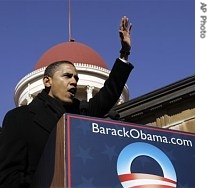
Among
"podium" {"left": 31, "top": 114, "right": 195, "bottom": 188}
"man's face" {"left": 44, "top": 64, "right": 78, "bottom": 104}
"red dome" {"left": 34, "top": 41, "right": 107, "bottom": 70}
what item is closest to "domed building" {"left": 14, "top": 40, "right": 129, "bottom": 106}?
"red dome" {"left": 34, "top": 41, "right": 107, "bottom": 70}

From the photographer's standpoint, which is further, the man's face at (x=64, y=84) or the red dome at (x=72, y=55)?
the red dome at (x=72, y=55)

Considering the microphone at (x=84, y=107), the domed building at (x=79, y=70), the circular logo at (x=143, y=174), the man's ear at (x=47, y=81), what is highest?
the domed building at (x=79, y=70)

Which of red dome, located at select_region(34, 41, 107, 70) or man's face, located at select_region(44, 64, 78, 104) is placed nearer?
man's face, located at select_region(44, 64, 78, 104)

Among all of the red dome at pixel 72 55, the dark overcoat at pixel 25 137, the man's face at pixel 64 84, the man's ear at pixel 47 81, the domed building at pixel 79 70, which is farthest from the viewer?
the domed building at pixel 79 70

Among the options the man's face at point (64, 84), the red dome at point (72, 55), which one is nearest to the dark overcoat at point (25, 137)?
the man's face at point (64, 84)

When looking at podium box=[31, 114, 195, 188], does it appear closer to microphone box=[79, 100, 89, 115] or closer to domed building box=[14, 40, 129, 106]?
microphone box=[79, 100, 89, 115]

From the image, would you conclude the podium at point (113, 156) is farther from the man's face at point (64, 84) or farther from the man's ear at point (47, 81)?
the man's ear at point (47, 81)

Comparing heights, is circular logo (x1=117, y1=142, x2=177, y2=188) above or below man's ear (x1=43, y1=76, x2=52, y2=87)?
below

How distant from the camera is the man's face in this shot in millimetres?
3082

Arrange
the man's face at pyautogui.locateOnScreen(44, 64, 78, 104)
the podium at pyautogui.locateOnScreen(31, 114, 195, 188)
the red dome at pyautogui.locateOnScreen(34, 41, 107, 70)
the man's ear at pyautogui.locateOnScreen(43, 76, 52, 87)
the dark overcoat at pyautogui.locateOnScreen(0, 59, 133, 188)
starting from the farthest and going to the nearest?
the red dome at pyautogui.locateOnScreen(34, 41, 107, 70) → the man's ear at pyautogui.locateOnScreen(43, 76, 52, 87) → the man's face at pyautogui.locateOnScreen(44, 64, 78, 104) → the dark overcoat at pyautogui.locateOnScreen(0, 59, 133, 188) → the podium at pyautogui.locateOnScreen(31, 114, 195, 188)

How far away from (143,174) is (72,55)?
34.8 meters

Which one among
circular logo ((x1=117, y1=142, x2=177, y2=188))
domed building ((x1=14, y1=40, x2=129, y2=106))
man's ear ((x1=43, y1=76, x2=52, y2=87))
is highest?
domed building ((x1=14, y1=40, x2=129, y2=106))

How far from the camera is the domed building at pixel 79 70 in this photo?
37312 millimetres
